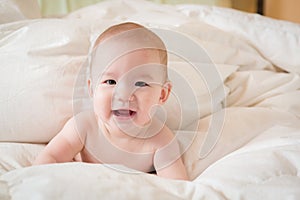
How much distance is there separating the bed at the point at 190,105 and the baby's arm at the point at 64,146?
0.05 m

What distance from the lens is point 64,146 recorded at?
83cm

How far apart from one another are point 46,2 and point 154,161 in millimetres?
1258

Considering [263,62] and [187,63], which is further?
[263,62]

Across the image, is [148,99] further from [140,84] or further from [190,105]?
[190,105]

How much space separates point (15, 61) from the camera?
37.7 inches

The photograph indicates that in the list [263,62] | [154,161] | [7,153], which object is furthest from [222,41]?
[7,153]

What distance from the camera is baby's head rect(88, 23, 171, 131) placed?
2.45 feet

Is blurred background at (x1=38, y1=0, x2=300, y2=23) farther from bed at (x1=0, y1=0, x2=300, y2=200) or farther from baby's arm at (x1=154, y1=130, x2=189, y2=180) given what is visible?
baby's arm at (x1=154, y1=130, x2=189, y2=180)

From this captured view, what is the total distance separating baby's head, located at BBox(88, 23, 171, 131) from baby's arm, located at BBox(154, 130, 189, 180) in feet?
0.28

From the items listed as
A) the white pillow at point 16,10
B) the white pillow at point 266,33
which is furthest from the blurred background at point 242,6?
the white pillow at point 266,33

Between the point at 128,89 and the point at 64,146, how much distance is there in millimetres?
191

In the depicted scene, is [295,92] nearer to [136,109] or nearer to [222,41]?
[222,41]

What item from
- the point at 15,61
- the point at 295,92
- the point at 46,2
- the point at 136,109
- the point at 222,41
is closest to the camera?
the point at 136,109

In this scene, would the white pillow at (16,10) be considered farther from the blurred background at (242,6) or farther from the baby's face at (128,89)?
the baby's face at (128,89)
